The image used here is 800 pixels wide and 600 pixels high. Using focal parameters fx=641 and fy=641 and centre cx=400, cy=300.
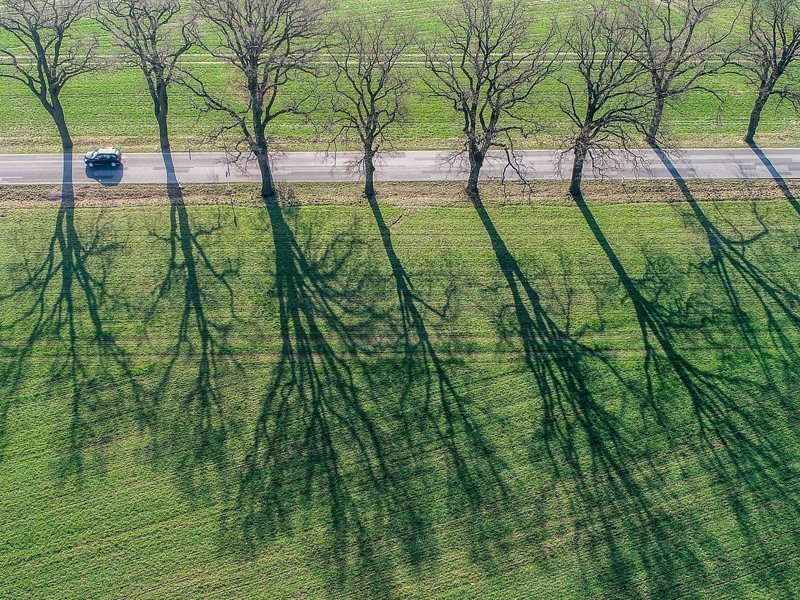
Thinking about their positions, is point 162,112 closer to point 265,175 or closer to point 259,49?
point 265,175

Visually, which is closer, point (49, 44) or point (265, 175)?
point (265, 175)

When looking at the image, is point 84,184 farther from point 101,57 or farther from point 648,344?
point 648,344

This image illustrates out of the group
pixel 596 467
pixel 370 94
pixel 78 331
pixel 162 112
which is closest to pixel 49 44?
pixel 162 112

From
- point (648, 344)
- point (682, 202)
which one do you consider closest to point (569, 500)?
point (648, 344)

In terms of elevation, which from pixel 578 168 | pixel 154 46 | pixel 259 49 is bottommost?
pixel 578 168

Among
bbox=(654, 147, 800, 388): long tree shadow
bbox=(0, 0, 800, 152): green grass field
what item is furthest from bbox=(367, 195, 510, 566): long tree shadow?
bbox=(0, 0, 800, 152): green grass field

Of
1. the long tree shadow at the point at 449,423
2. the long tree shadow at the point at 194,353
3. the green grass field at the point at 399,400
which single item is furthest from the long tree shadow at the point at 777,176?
the long tree shadow at the point at 194,353

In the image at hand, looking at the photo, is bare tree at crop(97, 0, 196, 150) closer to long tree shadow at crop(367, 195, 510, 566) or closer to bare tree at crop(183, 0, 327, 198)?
bare tree at crop(183, 0, 327, 198)
